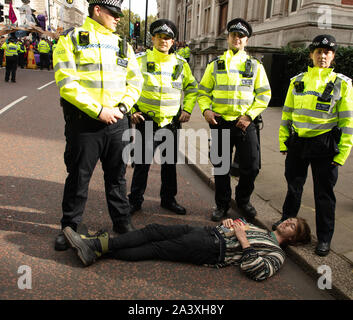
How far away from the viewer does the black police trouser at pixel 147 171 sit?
12.7 ft

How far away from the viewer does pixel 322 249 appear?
3213 mm

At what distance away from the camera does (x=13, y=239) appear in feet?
A: 10.7

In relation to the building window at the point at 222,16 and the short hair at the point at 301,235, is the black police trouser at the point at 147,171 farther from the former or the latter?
the building window at the point at 222,16

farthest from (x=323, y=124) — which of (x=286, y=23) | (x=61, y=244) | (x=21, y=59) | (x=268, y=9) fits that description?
(x=21, y=59)

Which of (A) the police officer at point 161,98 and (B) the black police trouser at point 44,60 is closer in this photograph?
(A) the police officer at point 161,98

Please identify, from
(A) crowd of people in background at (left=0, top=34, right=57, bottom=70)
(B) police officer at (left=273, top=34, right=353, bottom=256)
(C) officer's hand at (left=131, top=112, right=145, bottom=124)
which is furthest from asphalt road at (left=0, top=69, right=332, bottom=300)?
(A) crowd of people in background at (left=0, top=34, right=57, bottom=70)

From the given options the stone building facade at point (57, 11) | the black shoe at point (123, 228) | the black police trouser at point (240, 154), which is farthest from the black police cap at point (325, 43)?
the stone building facade at point (57, 11)

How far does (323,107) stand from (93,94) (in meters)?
2.03

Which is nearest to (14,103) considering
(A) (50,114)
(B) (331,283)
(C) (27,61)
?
(A) (50,114)

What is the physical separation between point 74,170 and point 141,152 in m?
0.95

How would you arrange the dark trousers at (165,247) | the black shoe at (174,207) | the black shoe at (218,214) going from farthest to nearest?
the black shoe at (174,207) < the black shoe at (218,214) < the dark trousers at (165,247)

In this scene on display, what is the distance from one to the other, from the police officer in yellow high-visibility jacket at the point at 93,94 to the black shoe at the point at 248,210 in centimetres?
159

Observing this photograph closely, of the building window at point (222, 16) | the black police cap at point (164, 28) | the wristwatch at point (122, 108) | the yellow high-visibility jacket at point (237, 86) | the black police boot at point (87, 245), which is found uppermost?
the building window at point (222, 16)

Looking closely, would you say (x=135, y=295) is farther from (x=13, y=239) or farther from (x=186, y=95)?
(x=186, y=95)
